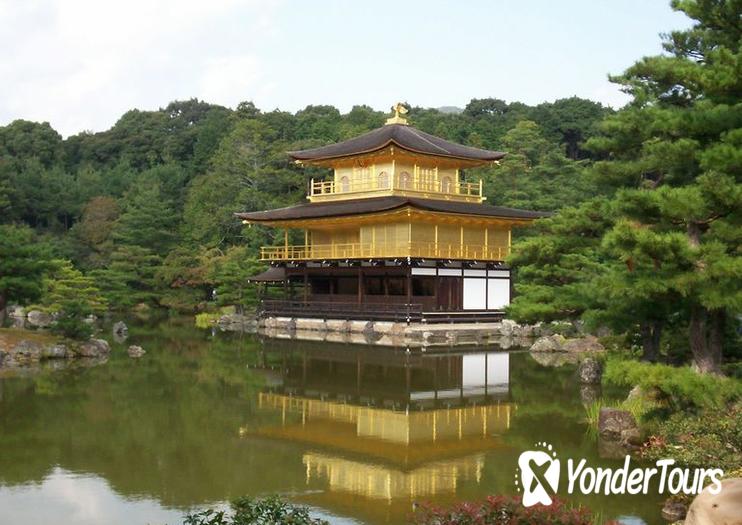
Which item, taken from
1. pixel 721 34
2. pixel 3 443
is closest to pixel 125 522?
pixel 3 443

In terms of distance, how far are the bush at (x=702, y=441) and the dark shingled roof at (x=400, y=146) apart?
25.9m

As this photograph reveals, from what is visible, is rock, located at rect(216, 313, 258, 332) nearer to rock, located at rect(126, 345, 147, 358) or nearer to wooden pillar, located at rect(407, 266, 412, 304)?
wooden pillar, located at rect(407, 266, 412, 304)

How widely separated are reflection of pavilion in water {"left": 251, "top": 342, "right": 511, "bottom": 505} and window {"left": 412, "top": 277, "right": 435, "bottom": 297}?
1019 cm

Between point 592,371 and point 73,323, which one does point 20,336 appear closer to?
point 73,323

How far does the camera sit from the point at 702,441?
9570 millimetres

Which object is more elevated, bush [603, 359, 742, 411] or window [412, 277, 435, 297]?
window [412, 277, 435, 297]

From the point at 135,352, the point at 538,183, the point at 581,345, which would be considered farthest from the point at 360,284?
the point at 538,183

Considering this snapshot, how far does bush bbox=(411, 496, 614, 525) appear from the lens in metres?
6.02

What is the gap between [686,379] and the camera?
10.6 meters

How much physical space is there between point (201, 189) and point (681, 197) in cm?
4902

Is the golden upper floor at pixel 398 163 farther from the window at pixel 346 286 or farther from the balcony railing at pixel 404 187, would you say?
the window at pixel 346 286

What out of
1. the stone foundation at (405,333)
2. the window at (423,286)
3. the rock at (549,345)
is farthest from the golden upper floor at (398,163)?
the rock at (549,345)

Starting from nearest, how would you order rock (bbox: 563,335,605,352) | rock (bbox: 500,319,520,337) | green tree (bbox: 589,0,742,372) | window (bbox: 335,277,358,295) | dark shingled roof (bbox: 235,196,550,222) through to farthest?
1. green tree (bbox: 589,0,742,372)
2. rock (bbox: 563,335,605,352)
3. rock (bbox: 500,319,520,337)
4. dark shingled roof (bbox: 235,196,550,222)
5. window (bbox: 335,277,358,295)

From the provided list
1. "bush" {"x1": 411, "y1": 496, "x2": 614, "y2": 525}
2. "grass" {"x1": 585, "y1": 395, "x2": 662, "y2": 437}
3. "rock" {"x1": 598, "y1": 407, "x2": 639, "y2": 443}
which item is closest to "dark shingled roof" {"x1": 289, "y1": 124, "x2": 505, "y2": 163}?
"grass" {"x1": 585, "y1": 395, "x2": 662, "y2": 437}
